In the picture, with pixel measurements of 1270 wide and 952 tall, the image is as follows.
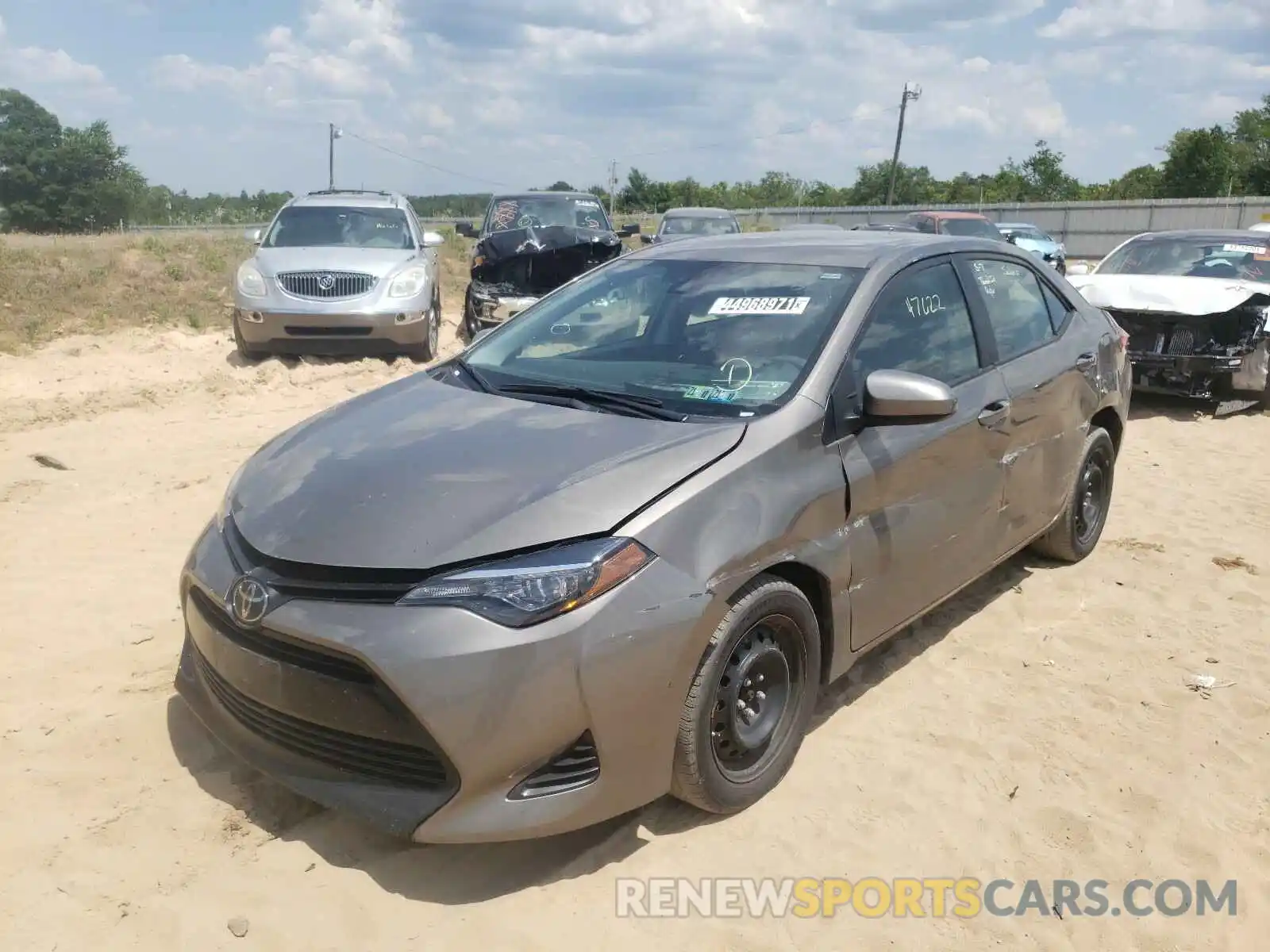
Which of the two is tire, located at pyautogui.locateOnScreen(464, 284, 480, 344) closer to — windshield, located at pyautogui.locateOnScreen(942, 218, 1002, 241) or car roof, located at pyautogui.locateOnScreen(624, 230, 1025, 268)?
car roof, located at pyautogui.locateOnScreen(624, 230, 1025, 268)

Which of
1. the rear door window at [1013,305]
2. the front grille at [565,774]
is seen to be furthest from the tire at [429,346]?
the front grille at [565,774]

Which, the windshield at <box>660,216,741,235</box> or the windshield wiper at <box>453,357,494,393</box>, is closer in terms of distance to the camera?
the windshield wiper at <box>453,357,494,393</box>

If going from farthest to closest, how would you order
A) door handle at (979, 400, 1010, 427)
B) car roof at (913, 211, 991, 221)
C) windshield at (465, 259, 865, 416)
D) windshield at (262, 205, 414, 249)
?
car roof at (913, 211, 991, 221) → windshield at (262, 205, 414, 249) → door handle at (979, 400, 1010, 427) → windshield at (465, 259, 865, 416)

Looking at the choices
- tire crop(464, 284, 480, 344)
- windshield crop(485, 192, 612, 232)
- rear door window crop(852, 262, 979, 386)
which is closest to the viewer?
rear door window crop(852, 262, 979, 386)

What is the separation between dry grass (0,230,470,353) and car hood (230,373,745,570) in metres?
9.89

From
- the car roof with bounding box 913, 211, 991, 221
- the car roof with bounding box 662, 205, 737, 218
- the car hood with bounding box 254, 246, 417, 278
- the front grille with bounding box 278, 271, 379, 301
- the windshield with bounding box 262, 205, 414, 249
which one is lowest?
the front grille with bounding box 278, 271, 379, 301

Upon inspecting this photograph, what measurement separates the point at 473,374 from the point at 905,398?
1.62 m

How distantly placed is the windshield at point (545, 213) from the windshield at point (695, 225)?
3404mm

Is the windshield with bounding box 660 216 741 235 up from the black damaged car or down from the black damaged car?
up

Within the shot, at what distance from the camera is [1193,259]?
10023mm

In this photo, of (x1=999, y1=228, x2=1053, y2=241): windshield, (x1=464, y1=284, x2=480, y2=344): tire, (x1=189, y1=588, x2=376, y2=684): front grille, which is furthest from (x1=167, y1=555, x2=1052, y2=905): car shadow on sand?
(x1=999, y1=228, x2=1053, y2=241): windshield

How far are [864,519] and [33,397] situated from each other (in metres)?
8.60

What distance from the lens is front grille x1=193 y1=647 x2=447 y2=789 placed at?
2.58 metres

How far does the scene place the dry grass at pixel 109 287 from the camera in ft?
40.4
